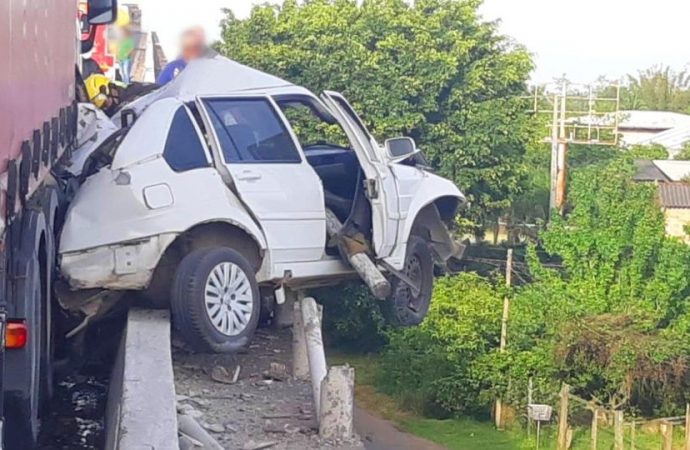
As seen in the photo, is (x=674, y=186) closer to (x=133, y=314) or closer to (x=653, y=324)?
(x=653, y=324)

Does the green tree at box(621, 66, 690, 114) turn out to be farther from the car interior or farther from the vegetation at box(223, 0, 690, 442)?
the car interior

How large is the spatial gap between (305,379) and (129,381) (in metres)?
2.26

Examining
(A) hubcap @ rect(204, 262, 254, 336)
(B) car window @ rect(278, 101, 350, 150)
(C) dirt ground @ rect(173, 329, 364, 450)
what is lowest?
(C) dirt ground @ rect(173, 329, 364, 450)

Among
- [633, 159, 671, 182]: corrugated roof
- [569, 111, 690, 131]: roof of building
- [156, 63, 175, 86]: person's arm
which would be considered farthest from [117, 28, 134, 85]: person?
[569, 111, 690, 131]: roof of building

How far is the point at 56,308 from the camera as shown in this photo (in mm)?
8250

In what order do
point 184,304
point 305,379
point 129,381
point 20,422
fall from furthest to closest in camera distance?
1. point 305,379
2. point 184,304
3. point 129,381
4. point 20,422

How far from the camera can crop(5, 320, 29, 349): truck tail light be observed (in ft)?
19.3

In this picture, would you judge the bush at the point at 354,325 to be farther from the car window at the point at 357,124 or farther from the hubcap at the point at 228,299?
the hubcap at the point at 228,299

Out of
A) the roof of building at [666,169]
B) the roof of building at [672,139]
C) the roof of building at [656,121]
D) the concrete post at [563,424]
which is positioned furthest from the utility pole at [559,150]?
the roof of building at [656,121]

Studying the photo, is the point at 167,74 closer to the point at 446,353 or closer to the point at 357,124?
the point at 357,124

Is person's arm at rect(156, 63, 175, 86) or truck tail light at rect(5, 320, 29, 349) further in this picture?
person's arm at rect(156, 63, 175, 86)

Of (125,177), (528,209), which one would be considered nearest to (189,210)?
(125,177)

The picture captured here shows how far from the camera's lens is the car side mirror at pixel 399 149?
9.81 metres

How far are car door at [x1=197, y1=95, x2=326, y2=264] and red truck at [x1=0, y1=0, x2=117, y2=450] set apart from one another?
43.6 inches
